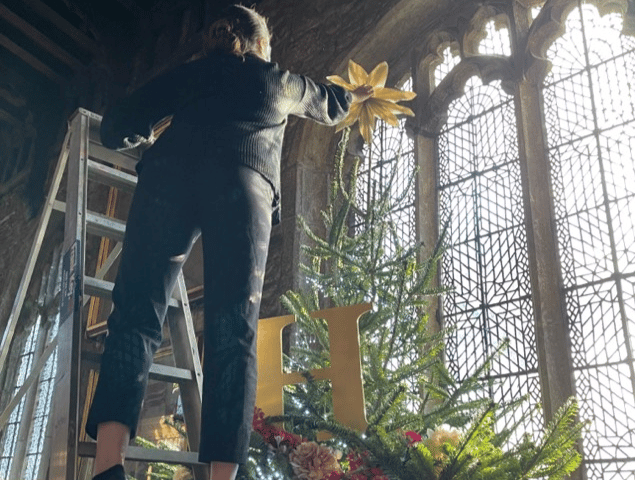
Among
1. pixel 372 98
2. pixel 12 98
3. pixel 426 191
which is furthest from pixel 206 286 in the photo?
pixel 12 98

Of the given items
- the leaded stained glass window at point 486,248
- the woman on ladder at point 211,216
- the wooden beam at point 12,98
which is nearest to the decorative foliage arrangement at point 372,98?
the woman on ladder at point 211,216

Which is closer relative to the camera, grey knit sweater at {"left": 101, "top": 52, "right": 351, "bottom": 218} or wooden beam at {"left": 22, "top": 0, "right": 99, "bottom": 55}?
grey knit sweater at {"left": 101, "top": 52, "right": 351, "bottom": 218}

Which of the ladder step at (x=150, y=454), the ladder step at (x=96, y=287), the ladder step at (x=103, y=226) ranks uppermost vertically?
the ladder step at (x=103, y=226)

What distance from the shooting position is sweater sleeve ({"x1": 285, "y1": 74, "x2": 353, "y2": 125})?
2.06m

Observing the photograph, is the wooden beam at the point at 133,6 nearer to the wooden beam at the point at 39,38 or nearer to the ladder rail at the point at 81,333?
the wooden beam at the point at 39,38

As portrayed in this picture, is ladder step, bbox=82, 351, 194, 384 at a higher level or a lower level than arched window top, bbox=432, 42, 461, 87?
lower

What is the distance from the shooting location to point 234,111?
6.36 feet

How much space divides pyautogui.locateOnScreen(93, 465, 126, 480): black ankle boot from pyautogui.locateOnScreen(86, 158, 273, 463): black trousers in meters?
0.10

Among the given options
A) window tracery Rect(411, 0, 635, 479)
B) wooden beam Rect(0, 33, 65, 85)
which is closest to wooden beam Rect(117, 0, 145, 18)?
wooden beam Rect(0, 33, 65, 85)

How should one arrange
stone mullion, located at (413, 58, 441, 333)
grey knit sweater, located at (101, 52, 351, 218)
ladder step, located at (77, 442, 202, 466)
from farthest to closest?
stone mullion, located at (413, 58, 441, 333) → grey knit sweater, located at (101, 52, 351, 218) → ladder step, located at (77, 442, 202, 466)

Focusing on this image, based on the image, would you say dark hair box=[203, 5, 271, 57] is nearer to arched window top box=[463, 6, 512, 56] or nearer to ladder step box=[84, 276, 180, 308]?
ladder step box=[84, 276, 180, 308]

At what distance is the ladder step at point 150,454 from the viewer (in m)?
1.79

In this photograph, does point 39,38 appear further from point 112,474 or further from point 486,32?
point 112,474

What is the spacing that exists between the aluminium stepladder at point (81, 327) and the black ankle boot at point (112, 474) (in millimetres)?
194
